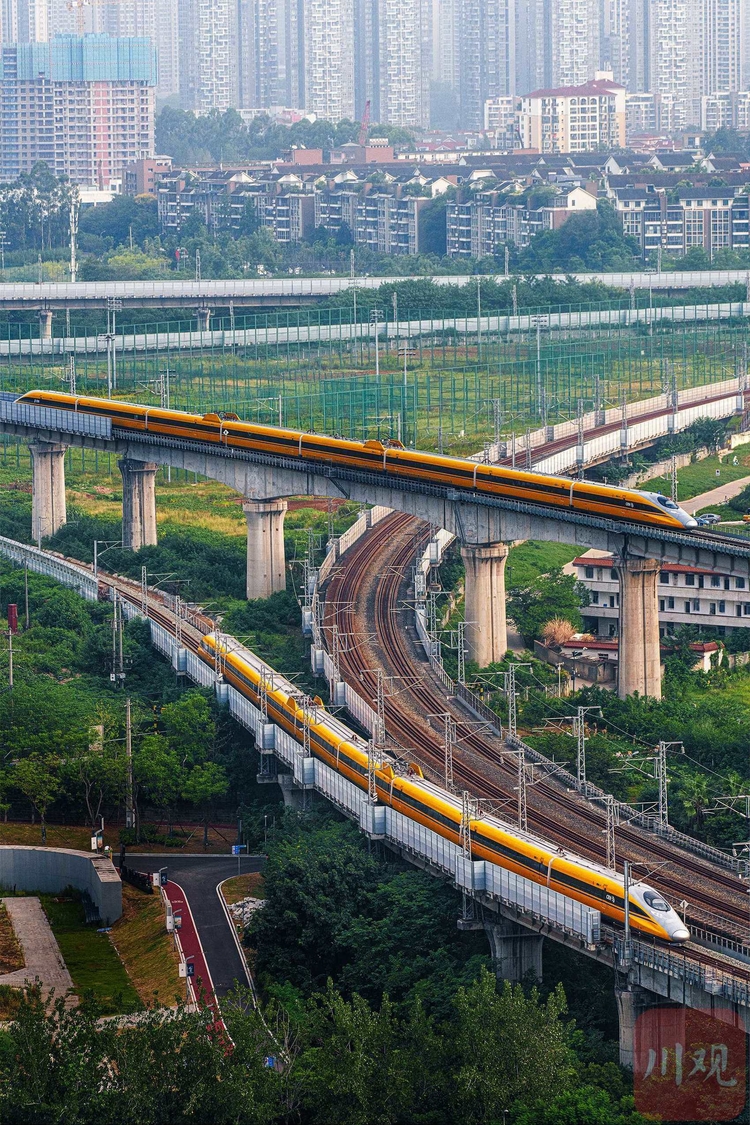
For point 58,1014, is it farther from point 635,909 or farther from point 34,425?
point 34,425

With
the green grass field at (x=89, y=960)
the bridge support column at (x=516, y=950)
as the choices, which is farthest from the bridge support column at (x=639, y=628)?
the green grass field at (x=89, y=960)

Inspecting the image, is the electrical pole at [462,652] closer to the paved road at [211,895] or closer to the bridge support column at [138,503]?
the paved road at [211,895]

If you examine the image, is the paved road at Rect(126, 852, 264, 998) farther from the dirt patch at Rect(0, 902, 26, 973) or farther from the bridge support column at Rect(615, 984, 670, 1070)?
the bridge support column at Rect(615, 984, 670, 1070)

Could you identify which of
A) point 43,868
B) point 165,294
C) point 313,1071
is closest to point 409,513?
point 43,868


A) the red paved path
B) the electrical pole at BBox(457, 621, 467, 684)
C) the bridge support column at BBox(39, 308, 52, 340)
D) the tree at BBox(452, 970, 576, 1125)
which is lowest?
the red paved path

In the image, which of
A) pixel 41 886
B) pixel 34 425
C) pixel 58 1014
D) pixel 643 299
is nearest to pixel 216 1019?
pixel 58 1014

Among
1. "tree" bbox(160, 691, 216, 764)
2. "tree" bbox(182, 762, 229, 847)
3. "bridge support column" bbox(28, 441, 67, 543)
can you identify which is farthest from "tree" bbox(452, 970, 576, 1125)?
"bridge support column" bbox(28, 441, 67, 543)
